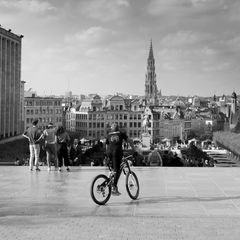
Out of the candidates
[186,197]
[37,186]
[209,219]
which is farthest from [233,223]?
[37,186]

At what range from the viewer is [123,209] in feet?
38.1

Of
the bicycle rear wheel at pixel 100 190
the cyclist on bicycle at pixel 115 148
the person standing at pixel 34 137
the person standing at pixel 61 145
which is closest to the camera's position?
the bicycle rear wheel at pixel 100 190

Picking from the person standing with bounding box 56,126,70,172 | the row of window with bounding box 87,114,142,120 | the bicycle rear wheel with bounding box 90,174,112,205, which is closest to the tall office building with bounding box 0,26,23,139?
the row of window with bounding box 87,114,142,120

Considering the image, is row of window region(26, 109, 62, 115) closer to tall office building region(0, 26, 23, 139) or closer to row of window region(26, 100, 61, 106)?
row of window region(26, 100, 61, 106)

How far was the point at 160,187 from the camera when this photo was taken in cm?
1501

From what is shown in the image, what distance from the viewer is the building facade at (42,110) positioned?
143125 millimetres

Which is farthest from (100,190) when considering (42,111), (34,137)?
(42,111)

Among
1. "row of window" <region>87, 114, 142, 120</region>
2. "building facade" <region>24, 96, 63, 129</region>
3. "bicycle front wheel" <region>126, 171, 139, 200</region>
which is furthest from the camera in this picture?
"row of window" <region>87, 114, 142, 120</region>

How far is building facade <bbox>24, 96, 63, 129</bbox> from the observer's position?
14312cm

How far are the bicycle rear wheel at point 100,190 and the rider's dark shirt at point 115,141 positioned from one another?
70 centimetres

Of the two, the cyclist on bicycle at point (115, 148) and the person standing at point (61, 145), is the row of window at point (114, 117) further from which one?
the cyclist on bicycle at point (115, 148)

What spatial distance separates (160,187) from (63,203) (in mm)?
3568

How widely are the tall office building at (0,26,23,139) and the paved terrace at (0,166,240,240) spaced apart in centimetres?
7050

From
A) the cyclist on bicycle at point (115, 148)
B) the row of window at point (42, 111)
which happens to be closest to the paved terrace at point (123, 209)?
the cyclist on bicycle at point (115, 148)
